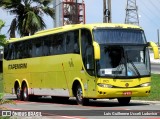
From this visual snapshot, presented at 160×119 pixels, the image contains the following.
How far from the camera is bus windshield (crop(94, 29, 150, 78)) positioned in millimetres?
19938

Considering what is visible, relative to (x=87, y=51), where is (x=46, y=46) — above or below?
above

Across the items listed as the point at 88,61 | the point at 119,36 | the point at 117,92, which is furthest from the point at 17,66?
the point at 117,92

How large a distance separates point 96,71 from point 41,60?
19.4 ft

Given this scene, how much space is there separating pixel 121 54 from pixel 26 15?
2497cm

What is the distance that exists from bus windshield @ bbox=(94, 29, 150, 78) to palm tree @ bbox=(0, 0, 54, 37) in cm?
2326

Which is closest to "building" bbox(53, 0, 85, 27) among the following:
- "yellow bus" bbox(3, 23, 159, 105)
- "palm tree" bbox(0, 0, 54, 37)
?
"palm tree" bbox(0, 0, 54, 37)

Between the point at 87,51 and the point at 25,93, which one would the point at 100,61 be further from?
the point at 25,93

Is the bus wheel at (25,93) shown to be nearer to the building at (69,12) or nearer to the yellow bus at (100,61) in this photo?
the yellow bus at (100,61)

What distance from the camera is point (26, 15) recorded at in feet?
145

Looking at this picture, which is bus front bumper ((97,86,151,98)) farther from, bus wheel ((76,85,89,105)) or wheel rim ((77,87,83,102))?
wheel rim ((77,87,83,102))

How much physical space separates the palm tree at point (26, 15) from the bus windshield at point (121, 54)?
23.3 metres

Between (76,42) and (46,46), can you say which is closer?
(76,42)

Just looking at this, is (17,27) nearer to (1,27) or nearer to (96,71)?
(96,71)

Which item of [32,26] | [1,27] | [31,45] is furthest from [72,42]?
[32,26]
